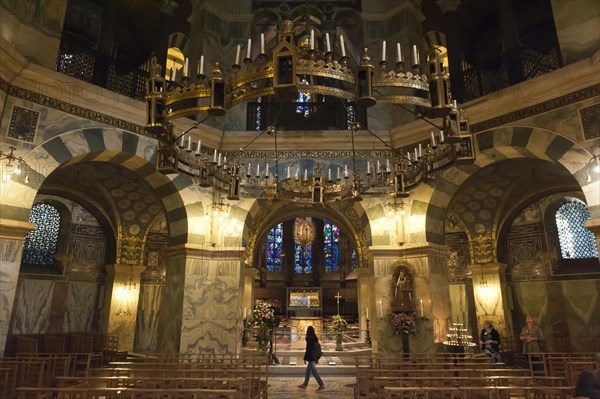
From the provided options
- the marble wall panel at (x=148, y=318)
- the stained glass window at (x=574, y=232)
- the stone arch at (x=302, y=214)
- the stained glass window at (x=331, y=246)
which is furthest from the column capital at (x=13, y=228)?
the stained glass window at (x=331, y=246)

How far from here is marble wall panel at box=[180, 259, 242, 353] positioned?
10.1 m

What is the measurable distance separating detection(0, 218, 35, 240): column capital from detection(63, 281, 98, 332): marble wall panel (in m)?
5.81

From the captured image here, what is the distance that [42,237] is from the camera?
13312mm

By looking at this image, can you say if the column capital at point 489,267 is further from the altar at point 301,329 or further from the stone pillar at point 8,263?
the stone pillar at point 8,263

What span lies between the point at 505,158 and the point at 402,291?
12.5ft

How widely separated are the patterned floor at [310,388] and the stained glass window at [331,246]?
15.1 m

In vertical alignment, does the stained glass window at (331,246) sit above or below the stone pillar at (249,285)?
above

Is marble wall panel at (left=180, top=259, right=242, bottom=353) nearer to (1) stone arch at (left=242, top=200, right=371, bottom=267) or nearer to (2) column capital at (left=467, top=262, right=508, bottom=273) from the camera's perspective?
(1) stone arch at (left=242, top=200, right=371, bottom=267)

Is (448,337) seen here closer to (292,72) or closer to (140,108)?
(292,72)

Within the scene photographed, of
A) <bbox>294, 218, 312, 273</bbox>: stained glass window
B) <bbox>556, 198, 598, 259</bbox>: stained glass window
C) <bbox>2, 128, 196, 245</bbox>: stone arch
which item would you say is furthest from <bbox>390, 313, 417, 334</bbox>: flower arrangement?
<bbox>294, 218, 312, 273</bbox>: stained glass window

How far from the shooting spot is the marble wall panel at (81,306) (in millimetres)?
13102

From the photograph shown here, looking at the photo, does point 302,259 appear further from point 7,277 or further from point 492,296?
point 7,277

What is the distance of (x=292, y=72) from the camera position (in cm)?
437

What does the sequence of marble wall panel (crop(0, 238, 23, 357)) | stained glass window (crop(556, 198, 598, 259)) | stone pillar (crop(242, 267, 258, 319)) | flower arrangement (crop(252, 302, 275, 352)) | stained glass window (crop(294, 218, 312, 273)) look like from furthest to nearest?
stained glass window (crop(294, 218, 312, 273)) < stone pillar (crop(242, 267, 258, 319)) < stained glass window (crop(556, 198, 598, 259)) < flower arrangement (crop(252, 302, 275, 352)) < marble wall panel (crop(0, 238, 23, 357))
